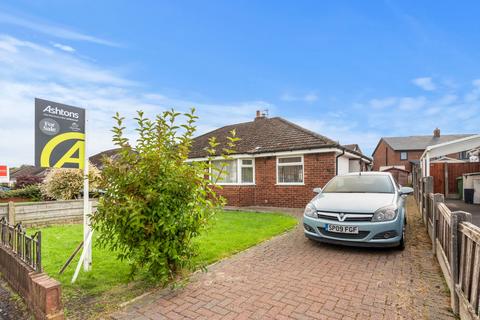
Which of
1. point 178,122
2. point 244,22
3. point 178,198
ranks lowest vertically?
point 178,198

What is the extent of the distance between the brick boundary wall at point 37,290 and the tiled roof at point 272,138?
8.32m

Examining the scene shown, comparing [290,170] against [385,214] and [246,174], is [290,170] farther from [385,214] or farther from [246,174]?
[385,214]

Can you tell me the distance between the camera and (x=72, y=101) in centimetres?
428

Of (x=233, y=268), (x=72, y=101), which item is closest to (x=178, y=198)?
(x=233, y=268)

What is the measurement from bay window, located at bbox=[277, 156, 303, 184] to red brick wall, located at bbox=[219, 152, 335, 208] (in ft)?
0.73

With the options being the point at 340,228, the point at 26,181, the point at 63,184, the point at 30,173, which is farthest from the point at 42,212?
the point at 30,173

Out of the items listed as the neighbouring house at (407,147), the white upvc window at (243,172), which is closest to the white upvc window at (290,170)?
the white upvc window at (243,172)

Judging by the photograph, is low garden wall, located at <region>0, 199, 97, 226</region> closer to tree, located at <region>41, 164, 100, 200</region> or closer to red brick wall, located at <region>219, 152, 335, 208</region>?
tree, located at <region>41, 164, 100, 200</region>

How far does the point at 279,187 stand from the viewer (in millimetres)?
12391

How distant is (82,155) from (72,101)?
0.91 m

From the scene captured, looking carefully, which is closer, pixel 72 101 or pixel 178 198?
pixel 178 198

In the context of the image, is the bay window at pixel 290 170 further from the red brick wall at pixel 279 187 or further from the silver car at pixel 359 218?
the silver car at pixel 359 218

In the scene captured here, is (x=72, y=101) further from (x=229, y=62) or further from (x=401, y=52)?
(x=401, y=52)

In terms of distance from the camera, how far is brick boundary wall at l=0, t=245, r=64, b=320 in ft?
8.82
